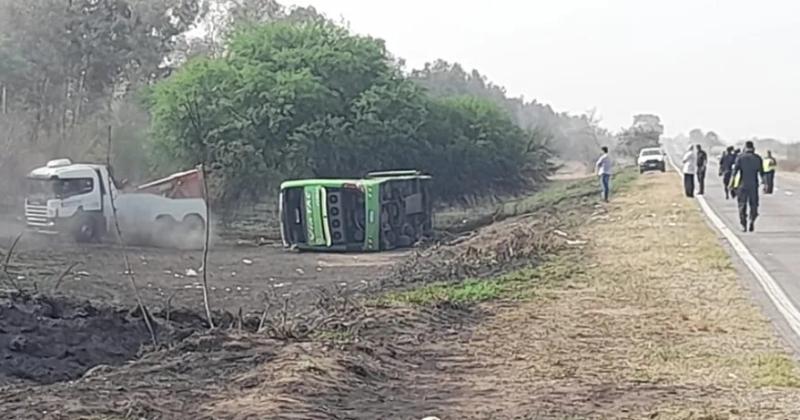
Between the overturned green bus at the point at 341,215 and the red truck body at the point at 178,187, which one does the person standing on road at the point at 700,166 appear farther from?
the red truck body at the point at 178,187

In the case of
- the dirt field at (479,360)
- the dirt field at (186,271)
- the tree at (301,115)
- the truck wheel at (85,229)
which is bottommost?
the dirt field at (186,271)

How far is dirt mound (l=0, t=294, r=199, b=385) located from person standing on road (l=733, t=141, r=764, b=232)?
1353cm

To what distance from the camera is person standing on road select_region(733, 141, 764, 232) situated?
2489cm

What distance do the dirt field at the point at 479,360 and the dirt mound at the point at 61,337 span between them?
86 millimetres

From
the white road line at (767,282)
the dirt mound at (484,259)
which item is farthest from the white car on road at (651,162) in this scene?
the dirt mound at (484,259)

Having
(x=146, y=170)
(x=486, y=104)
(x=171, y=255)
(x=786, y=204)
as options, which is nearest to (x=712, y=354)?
(x=171, y=255)

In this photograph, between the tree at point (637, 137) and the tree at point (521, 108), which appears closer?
the tree at point (637, 137)

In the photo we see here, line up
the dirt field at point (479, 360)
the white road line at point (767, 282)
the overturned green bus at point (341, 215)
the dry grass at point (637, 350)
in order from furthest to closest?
the overturned green bus at point (341, 215) < the white road line at point (767, 282) < the dry grass at point (637, 350) < the dirt field at point (479, 360)

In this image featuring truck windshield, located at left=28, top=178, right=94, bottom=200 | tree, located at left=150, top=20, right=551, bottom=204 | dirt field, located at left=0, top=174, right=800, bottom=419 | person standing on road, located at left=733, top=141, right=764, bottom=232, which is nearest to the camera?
dirt field, located at left=0, top=174, right=800, bottom=419

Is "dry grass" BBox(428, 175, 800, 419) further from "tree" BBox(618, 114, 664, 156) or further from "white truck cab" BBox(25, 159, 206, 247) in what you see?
"tree" BBox(618, 114, 664, 156)

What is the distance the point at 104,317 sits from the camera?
15602 millimetres

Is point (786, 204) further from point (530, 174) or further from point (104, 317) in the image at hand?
point (104, 317)

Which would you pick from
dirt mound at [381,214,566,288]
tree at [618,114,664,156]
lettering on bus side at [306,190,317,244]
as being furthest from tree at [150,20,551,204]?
tree at [618,114,664,156]

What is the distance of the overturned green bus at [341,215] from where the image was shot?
36125mm
